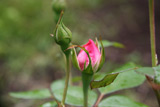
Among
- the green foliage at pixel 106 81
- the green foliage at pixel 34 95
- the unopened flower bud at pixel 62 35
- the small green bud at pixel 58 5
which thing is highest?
the small green bud at pixel 58 5

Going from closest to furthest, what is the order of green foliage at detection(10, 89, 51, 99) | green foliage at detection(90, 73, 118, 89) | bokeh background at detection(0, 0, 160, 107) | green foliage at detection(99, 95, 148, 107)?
1. green foliage at detection(90, 73, 118, 89)
2. green foliage at detection(99, 95, 148, 107)
3. green foliage at detection(10, 89, 51, 99)
4. bokeh background at detection(0, 0, 160, 107)

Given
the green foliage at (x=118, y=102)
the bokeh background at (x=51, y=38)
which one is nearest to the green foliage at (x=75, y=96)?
the green foliage at (x=118, y=102)

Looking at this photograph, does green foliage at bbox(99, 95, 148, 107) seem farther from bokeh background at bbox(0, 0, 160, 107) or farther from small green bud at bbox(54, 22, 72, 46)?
bokeh background at bbox(0, 0, 160, 107)

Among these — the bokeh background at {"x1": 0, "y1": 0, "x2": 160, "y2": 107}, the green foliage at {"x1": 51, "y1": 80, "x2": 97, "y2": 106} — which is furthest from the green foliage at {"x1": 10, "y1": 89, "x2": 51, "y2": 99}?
the bokeh background at {"x1": 0, "y1": 0, "x2": 160, "y2": 107}

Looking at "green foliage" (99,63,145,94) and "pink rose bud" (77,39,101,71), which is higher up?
"pink rose bud" (77,39,101,71)

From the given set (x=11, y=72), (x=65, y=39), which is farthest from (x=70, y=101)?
(x=11, y=72)

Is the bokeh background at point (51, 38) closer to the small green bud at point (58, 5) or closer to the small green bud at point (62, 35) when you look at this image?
the small green bud at point (58, 5)

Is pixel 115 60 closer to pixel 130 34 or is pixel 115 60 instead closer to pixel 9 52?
pixel 130 34

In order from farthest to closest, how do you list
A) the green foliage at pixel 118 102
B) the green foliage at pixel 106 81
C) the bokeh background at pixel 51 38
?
the bokeh background at pixel 51 38
the green foliage at pixel 118 102
the green foliage at pixel 106 81

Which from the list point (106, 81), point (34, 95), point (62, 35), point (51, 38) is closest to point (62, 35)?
point (62, 35)
